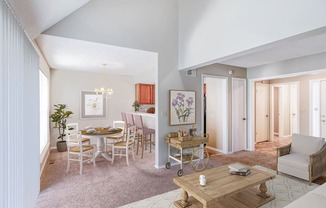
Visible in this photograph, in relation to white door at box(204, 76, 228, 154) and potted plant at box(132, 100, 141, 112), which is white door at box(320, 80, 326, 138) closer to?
white door at box(204, 76, 228, 154)

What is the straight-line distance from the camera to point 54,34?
9.34ft

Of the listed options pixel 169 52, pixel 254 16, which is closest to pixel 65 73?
pixel 169 52

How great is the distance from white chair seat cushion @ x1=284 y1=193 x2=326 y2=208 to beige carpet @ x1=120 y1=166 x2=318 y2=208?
0.69m

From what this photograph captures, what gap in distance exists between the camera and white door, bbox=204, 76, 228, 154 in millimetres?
4977

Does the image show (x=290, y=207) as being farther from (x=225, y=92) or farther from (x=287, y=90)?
(x=287, y=90)

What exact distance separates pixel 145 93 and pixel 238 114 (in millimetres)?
3584

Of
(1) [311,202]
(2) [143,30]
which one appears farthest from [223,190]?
(2) [143,30]

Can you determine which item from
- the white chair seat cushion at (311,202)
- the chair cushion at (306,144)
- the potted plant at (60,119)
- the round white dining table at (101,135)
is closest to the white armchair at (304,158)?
the chair cushion at (306,144)

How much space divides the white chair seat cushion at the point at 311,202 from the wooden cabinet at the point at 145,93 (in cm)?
569

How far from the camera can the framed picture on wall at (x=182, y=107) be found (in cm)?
401

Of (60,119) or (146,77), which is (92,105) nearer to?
(60,119)

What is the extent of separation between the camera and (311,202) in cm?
176

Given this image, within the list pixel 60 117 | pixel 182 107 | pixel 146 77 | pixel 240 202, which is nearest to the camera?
pixel 240 202

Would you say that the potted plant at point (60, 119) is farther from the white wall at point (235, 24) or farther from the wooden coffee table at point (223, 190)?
the wooden coffee table at point (223, 190)
